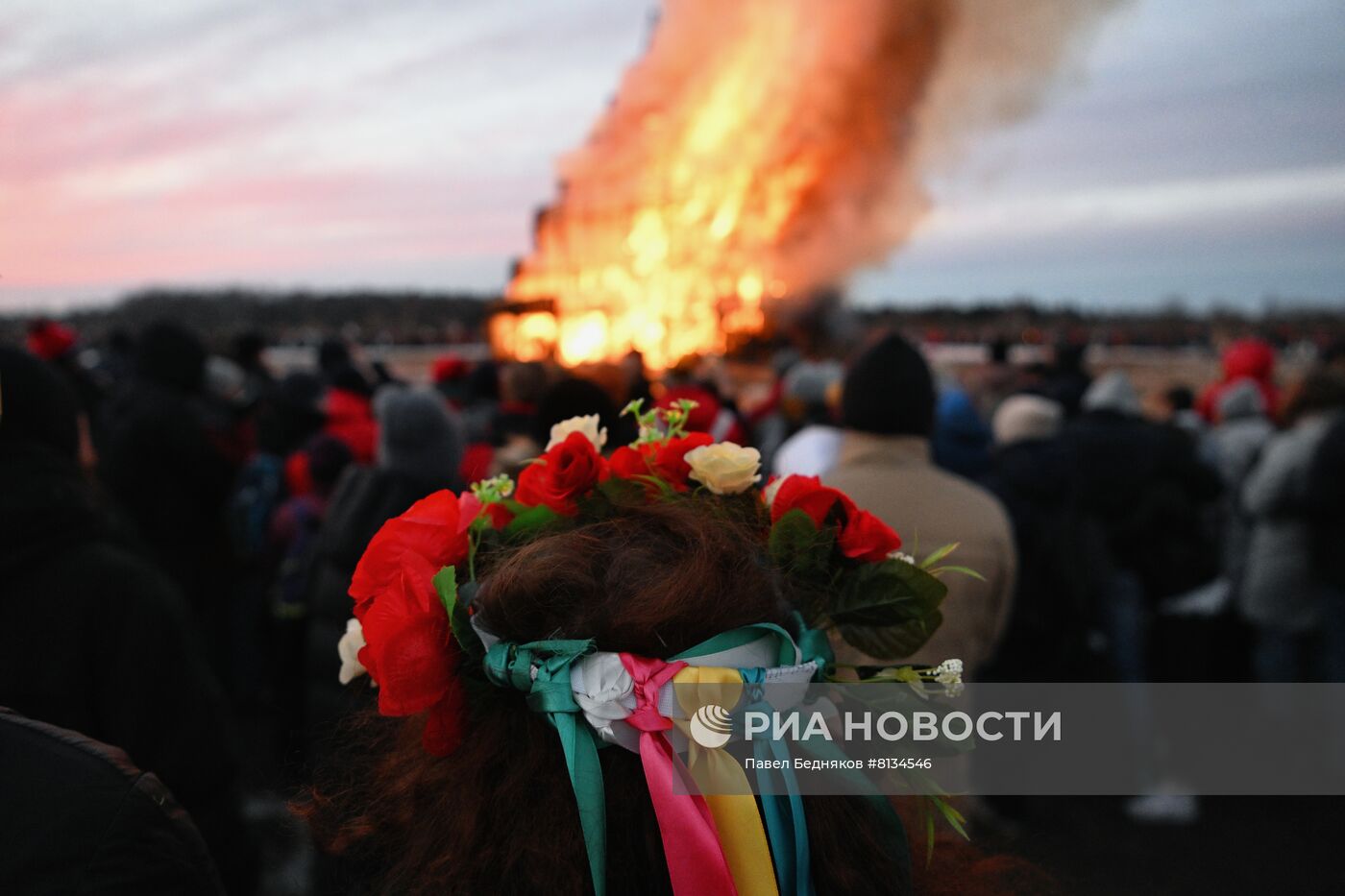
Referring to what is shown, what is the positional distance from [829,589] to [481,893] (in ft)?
1.90

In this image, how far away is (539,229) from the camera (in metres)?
20.5

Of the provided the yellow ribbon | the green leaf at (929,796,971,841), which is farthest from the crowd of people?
the green leaf at (929,796,971,841)

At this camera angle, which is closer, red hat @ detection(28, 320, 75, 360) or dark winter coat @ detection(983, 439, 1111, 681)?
dark winter coat @ detection(983, 439, 1111, 681)

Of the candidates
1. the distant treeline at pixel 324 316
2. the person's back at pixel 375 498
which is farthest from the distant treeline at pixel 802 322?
the person's back at pixel 375 498

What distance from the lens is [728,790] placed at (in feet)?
3.64

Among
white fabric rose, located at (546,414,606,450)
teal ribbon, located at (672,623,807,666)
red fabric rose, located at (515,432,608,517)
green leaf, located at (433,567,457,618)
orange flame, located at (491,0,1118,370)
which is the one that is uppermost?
orange flame, located at (491,0,1118,370)

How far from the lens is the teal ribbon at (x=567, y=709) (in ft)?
3.47

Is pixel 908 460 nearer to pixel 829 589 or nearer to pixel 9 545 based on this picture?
pixel 829 589

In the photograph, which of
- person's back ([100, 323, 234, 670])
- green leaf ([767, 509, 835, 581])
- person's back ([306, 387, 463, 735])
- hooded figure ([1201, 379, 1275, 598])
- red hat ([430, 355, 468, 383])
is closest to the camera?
green leaf ([767, 509, 835, 581])

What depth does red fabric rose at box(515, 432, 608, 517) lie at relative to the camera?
1.35m

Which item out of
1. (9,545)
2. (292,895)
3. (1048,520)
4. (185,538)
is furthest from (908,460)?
(185,538)

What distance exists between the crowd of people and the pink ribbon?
58cm

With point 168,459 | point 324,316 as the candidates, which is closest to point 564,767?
point 168,459

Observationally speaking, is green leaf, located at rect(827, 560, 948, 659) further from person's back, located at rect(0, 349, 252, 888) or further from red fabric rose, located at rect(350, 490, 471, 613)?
person's back, located at rect(0, 349, 252, 888)
